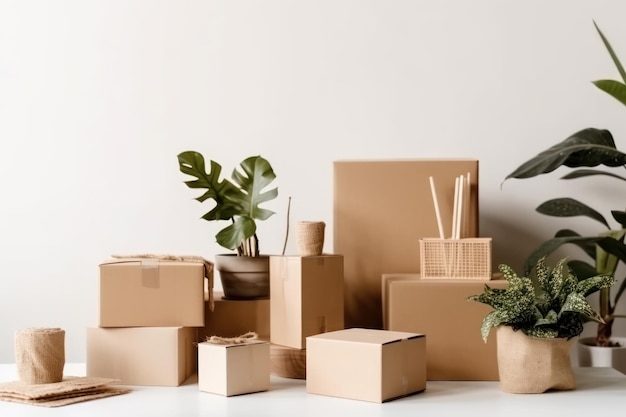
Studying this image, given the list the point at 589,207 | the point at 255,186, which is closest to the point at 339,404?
the point at 255,186

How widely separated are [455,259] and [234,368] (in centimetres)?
48

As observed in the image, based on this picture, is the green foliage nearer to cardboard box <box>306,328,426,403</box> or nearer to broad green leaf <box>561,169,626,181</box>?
cardboard box <box>306,328,426,403</box>

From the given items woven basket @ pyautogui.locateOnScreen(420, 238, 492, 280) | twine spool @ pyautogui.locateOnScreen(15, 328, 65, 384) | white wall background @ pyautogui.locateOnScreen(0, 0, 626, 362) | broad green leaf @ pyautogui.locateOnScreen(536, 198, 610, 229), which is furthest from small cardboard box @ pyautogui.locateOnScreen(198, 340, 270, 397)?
broad green leaf @ pyautogui.locateOnScreen(536, 198, 610, 229)

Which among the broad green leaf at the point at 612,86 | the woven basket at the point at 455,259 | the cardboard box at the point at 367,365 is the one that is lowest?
the cardboard box at the point at 367,365

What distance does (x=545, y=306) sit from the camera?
4.57 feet

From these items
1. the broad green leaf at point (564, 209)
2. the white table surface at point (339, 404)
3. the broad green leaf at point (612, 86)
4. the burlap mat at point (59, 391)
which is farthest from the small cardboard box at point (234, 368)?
the broad green leaf at point (612, 86)

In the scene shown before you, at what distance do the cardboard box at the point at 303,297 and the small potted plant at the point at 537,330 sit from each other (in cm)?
30

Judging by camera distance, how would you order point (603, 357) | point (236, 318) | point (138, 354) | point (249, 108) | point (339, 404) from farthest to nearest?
1. point (249, 108)
2. point (603, 357)
3. point (236, 318)
4. point (138, 354)
5. point (339, 404)

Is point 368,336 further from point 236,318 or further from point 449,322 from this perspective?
point 236,318

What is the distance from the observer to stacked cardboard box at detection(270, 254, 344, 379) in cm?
149

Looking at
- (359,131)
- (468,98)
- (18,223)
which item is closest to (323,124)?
(359,131)

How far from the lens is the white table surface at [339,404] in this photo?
4.18 ft

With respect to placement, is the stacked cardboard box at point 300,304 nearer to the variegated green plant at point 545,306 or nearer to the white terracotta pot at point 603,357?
the variegated green plant at point 545,306

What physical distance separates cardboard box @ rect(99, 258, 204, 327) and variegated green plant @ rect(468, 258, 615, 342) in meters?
0.52
